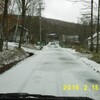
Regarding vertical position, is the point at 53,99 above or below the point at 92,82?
above

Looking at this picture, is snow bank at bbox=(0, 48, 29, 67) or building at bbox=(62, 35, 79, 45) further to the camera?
building at bbox=(62, 35, 79, 45)

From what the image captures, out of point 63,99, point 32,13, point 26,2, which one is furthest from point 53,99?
point 32,13

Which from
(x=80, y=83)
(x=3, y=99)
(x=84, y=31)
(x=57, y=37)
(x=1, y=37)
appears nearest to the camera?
(x=3, y=99)

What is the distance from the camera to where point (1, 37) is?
95.8ft

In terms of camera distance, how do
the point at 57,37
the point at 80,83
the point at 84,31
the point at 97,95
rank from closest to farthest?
the point at 97,95 → the point at 80,83 → the point at 84,31 → the point at 57,37

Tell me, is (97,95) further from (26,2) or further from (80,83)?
(26,2)

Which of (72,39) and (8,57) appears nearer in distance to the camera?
(8,57)

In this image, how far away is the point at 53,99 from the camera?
18.6ft

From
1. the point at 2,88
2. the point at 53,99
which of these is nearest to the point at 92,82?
the point at 2,88

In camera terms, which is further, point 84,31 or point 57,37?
point 57,37

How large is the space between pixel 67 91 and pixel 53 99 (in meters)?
4.37

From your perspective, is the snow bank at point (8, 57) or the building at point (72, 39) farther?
the building at point (72, 39)

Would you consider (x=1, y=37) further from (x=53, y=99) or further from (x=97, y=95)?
(x=53, y=99)

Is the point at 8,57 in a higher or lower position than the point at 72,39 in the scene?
higher
